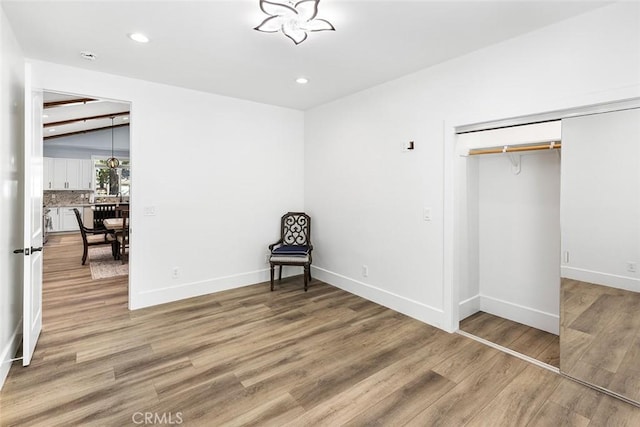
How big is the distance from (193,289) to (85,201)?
833 centimetres

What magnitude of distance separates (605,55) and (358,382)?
2774 millimetres

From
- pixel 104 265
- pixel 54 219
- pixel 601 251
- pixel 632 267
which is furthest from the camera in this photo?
pixel 54 219

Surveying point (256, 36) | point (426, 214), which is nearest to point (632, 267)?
point (426, 214)

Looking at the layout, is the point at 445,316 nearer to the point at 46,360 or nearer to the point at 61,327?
the point at 46,360

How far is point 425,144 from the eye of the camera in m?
3.22

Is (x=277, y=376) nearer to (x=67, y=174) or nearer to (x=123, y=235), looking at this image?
(x=123, y=235)

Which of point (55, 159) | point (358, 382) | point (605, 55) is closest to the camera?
point (605, 55)

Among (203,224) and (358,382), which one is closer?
(358,382)

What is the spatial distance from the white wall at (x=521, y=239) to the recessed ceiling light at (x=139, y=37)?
3.34 meters

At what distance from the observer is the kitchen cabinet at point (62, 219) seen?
9031mm

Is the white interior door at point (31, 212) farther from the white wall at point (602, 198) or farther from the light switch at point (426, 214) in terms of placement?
the white wall at point (602, 198)

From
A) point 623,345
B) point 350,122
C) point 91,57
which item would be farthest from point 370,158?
point 91,57

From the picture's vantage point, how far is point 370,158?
152 inches

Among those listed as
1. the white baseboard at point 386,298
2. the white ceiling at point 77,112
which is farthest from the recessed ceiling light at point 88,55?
the white baseboard at point 386,298
